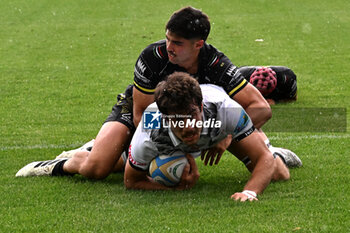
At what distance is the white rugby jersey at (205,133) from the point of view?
505 centimetres

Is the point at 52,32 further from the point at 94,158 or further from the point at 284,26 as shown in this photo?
the point at 94,158

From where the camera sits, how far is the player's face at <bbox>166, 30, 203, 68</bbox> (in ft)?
18.8

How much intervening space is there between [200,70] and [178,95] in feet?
4.19

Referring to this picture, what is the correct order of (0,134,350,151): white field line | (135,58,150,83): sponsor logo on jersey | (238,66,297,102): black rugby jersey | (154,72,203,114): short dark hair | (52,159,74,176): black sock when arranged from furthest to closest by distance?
1. (238,66,297,102): black rugby jersey
2. (0,134,350,151): white field line
3. (52,159,74,176): black sock
4. (135,58,150,83): sponsor logo on jersey
5. (154,72,203,114): short dark hair

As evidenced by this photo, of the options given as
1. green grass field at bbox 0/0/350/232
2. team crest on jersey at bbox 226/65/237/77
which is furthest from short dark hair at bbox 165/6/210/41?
green grass field at bbox 0/0/350/232

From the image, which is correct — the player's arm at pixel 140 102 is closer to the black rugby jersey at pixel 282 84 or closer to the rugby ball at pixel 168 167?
the rugby ball at pixel 168 167

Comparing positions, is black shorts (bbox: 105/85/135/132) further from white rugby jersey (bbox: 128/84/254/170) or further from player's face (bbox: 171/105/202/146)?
player's face (bbox: 171/105/202/146)

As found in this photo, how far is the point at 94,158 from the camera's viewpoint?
5996 millimetres

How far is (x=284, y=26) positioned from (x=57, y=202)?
14406mm

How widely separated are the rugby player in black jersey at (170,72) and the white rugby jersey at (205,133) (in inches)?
17.1

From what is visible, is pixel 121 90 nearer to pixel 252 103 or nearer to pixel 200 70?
pixel 200 70

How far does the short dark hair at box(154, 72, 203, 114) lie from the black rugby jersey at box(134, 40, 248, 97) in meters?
1.04

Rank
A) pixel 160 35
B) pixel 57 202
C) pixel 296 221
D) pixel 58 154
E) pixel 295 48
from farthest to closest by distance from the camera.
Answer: pixel 160 35 < pixel 295 48 < pixel 58 154 < pixel 57 202 < pixel 296 221

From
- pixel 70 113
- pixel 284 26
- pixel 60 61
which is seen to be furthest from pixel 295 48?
pixel 70 113
